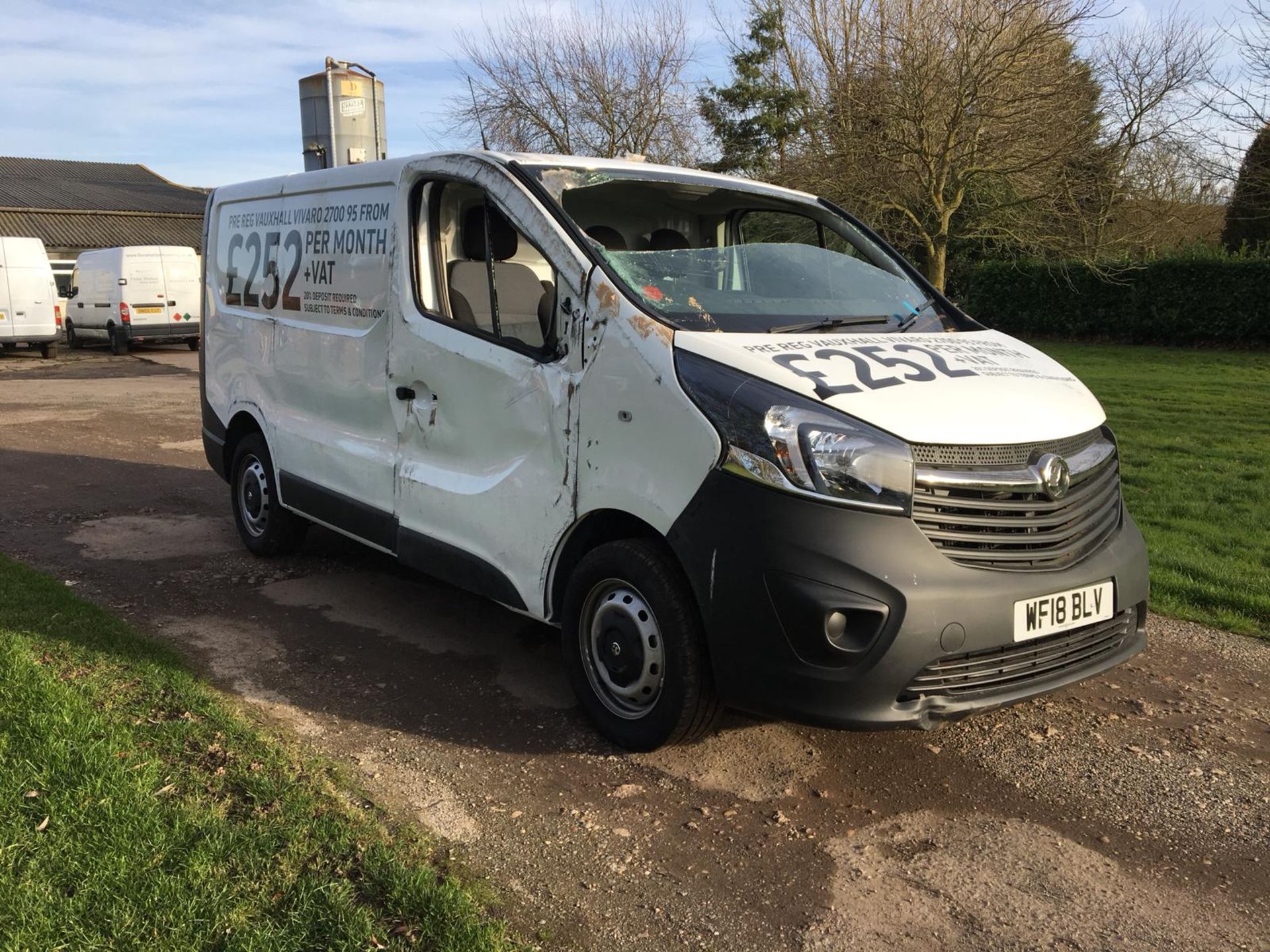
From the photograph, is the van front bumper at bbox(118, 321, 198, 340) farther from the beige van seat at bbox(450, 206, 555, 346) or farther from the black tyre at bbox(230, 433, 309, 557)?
the beige van seat at bbox(450, 206, 555, 346)

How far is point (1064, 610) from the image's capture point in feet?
11.0

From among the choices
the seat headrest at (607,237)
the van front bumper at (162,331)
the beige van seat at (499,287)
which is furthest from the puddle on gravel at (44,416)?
the seat headrest at (607,237)

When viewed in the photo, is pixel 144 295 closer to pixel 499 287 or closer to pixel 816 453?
pixel 499 287

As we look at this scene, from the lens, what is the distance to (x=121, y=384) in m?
16.7

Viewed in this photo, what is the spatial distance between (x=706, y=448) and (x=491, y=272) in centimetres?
149

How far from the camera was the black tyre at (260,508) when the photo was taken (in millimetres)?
5988

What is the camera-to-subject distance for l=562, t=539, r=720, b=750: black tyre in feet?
11.1

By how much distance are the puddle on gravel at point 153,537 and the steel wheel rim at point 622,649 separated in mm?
3523

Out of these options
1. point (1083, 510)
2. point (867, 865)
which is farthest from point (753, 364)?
point (867, 865)

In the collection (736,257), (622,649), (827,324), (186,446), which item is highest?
(736,257)

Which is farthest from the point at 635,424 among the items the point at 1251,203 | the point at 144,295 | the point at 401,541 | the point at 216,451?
the point at 1251,203

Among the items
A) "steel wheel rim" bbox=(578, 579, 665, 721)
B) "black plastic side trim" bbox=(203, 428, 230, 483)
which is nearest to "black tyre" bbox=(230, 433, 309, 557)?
"black plastic side trim" bbox=(203, 428, 230, 483)

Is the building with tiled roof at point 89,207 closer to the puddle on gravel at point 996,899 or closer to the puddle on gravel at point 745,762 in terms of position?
the puddle on gravel at point 745,762

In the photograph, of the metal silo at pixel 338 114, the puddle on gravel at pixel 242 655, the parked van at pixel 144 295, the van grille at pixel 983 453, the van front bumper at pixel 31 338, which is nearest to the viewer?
the van grille at pixel 983 453
